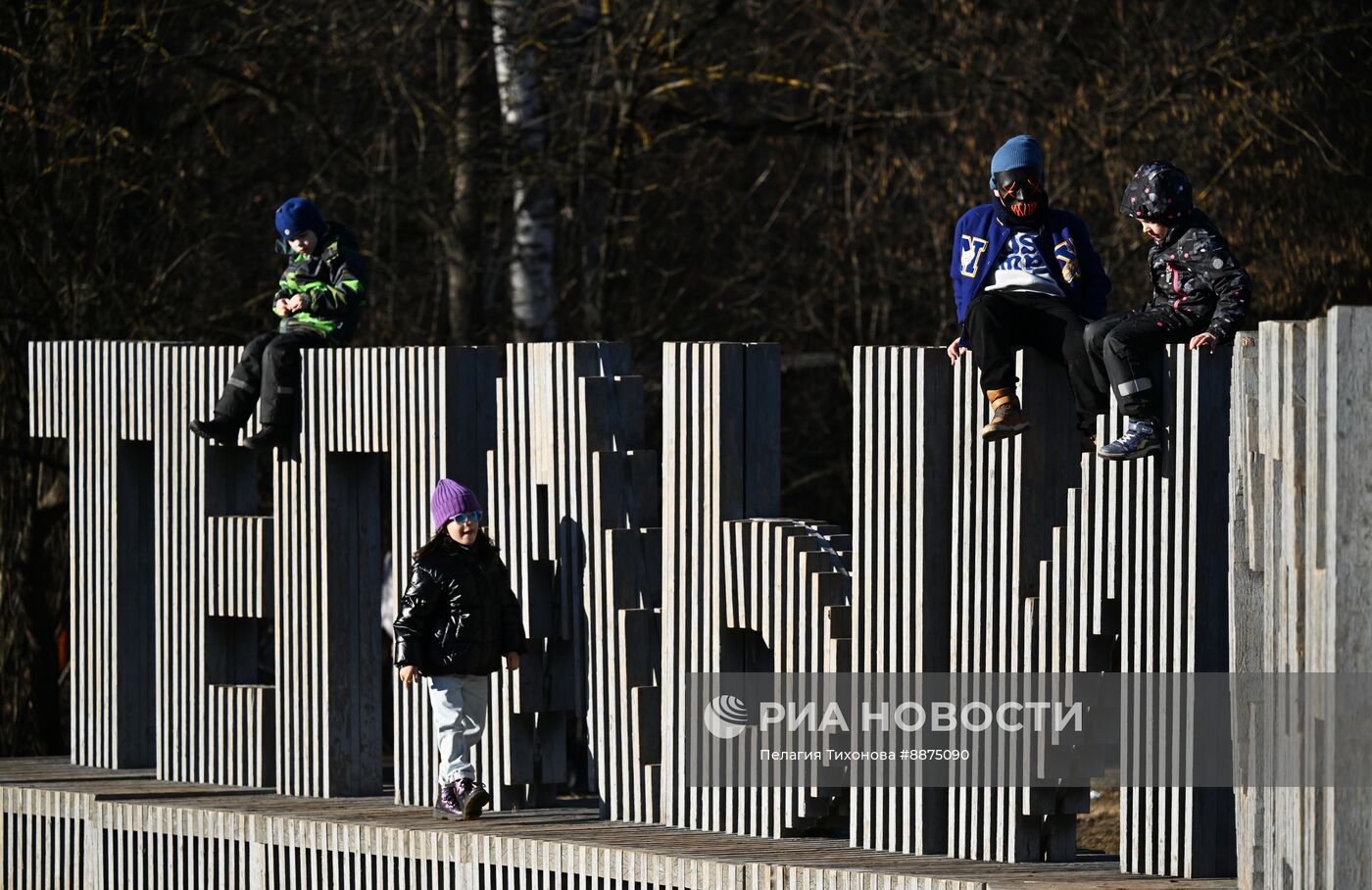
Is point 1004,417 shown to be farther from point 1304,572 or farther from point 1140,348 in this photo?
point 1304,572

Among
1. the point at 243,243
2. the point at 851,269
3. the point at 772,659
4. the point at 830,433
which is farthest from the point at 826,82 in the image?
the point at 772,659

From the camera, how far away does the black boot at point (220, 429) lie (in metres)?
10.7

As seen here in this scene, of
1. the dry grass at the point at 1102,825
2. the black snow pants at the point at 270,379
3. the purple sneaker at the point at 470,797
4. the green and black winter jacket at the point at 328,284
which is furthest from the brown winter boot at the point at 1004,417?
the dry grass at the point at 1102,825

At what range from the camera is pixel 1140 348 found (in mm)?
7105

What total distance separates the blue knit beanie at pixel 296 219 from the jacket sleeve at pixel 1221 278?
445 cm

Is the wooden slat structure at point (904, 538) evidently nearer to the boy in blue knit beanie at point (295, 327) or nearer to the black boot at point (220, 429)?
the boy in blue knit beanie at point (295, 327)

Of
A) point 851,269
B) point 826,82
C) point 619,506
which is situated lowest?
point 619,506

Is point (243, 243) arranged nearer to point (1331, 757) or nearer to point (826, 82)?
point (826, 82)

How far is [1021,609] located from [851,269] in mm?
11145

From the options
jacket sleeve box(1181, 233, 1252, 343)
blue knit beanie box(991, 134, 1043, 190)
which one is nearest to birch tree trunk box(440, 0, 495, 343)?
blue knit beanie box(991, 134, 1043, 190)

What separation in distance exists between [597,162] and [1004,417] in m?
10.4

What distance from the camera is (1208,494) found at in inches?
277

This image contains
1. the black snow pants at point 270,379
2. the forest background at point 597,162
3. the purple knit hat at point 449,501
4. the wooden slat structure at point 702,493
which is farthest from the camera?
the forest background at point 597,162

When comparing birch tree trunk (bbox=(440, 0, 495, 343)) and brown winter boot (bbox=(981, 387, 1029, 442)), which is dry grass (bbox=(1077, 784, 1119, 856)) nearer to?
birch tree trunk (bbox=(440, 0, 495, 343))
